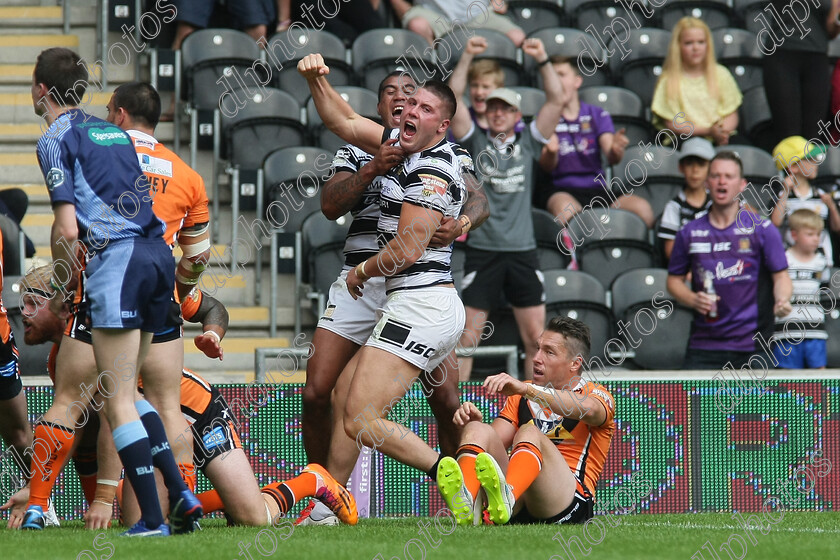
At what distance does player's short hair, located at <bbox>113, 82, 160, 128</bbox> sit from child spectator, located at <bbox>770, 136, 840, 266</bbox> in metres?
5.42

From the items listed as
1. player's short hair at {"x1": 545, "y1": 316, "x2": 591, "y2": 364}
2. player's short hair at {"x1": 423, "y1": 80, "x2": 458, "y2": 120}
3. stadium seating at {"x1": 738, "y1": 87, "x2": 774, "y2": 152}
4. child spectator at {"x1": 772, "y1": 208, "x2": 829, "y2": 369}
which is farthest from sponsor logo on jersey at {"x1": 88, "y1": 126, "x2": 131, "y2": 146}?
stadium seating at {"x1": 738, "y1": 87, "x2": 774, "y2": 152}

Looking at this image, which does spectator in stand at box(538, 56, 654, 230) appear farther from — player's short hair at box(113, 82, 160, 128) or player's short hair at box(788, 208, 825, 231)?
player's short hair at box(113, 82, 160, 128)

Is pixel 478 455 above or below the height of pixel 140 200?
below

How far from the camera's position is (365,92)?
32.7 ft

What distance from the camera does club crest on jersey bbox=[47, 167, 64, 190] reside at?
185 inches

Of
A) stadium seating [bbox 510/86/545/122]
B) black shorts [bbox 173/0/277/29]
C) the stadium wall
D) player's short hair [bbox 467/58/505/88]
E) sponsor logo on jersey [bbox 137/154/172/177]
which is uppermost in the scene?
black shorts [bbox 173/0/277/29]

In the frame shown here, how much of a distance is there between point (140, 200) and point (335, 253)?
13.3ft

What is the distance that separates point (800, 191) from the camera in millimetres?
9352

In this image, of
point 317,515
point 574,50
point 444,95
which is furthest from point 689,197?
point 317,515

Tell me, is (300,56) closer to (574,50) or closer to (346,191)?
(574,50)

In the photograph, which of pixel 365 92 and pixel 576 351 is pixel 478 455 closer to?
pixel 576 351

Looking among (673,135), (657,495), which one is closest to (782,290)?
(657,495)

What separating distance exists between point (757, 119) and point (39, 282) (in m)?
7.32

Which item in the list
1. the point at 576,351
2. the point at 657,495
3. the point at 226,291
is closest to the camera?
the point at 576,351
